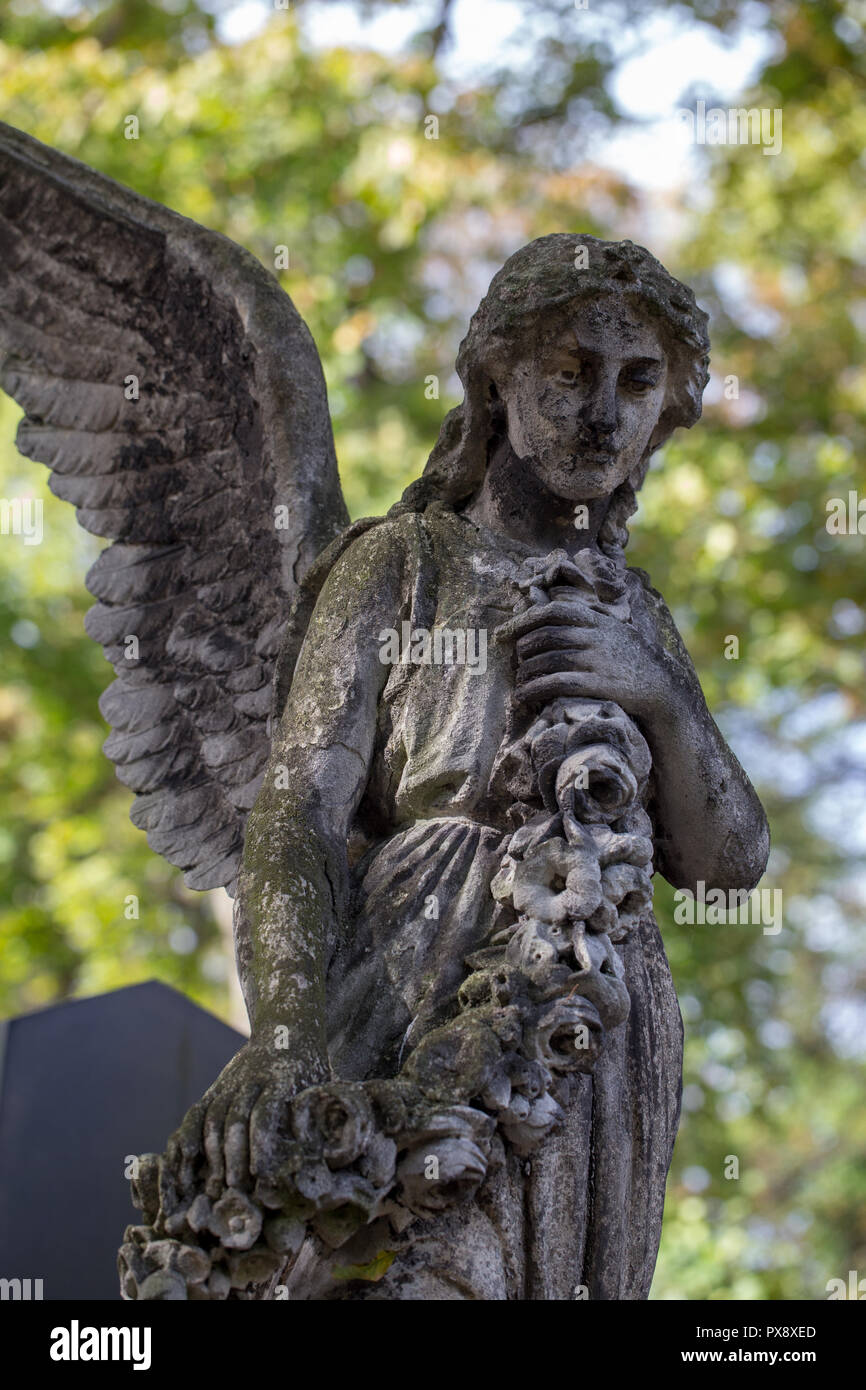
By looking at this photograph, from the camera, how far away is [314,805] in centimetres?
359

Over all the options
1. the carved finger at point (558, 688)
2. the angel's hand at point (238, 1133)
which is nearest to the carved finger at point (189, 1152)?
the angel's hand at point (238, 1133)

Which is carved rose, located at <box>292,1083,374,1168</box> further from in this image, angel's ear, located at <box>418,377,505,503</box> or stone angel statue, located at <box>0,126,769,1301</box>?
angel's ear, located at <box>418,377,505,503</box>

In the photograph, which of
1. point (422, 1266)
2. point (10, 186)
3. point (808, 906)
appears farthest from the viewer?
point (808, 906)

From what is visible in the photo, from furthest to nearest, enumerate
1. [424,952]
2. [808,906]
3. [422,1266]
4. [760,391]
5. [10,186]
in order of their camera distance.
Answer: [808,906] → [760,391] → [10,186] → [424,952] → [422,1266]

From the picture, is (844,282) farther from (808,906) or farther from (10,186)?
(10,186)

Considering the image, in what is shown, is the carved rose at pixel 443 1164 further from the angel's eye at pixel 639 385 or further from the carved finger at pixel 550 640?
the angel's eye at pixel 639 385

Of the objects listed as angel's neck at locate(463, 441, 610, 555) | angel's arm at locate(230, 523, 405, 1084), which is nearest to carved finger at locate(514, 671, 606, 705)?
angel's arm at locate(230, 523, 405, 1084)

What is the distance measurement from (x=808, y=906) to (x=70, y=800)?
5.98 m

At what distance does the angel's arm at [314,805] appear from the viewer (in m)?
3.20

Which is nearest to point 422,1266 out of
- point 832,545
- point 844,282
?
point 832,545

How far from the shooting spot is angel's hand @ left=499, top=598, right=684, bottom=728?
363 centimetres

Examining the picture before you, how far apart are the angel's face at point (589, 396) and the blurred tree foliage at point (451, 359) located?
6.73 metres

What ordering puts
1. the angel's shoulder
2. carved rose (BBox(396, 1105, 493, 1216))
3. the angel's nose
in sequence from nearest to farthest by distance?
carved rose (BBox(396, 1105, 493, 1216)), the angel's nose, the angel's shoulder
